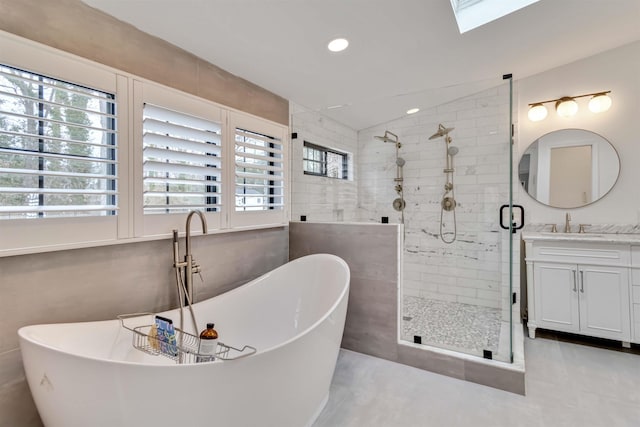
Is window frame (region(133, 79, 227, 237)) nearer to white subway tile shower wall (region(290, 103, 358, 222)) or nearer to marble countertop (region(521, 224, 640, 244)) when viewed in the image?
white subway tile shower wall (region(290, 103, 358, 222))

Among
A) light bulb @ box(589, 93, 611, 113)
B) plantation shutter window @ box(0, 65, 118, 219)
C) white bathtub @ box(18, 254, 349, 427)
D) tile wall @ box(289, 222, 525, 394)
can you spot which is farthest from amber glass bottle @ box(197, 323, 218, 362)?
light bulb @ box(589, 93, 611, 113)

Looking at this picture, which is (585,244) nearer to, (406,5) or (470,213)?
(470,213)

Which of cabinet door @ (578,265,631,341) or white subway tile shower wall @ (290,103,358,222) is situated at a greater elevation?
white subway tile shower wall @ (290,103,358,222)

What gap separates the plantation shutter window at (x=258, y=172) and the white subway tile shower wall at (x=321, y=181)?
0.24 m

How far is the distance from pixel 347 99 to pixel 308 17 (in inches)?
50.3

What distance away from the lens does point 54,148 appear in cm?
136

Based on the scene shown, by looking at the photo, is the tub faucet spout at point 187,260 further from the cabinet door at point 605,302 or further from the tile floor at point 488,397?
the cabinet door at point 605,302

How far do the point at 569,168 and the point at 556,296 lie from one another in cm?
131

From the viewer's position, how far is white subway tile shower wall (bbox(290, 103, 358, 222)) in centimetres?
291

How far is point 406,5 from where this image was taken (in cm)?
177

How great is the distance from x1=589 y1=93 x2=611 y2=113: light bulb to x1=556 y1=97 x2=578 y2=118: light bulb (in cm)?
13

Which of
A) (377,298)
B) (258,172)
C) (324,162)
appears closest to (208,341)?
(377,298)

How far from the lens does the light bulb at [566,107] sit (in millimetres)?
2936

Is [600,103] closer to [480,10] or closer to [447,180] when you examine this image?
[447,180]
